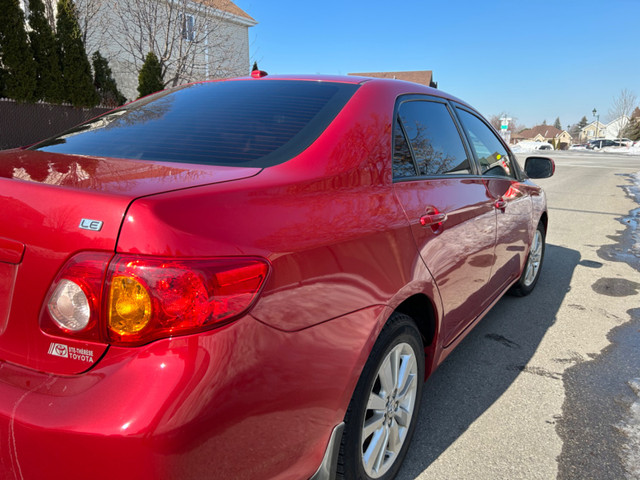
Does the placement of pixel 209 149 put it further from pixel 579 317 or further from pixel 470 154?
pixel 579 317

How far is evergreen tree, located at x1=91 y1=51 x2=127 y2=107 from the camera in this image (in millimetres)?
16016

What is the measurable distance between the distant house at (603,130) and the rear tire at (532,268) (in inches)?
3817

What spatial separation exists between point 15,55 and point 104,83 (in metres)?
3.74

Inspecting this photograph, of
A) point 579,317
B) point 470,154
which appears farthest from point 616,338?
point 470,154

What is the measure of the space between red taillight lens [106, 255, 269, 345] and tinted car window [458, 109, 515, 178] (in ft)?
7.67

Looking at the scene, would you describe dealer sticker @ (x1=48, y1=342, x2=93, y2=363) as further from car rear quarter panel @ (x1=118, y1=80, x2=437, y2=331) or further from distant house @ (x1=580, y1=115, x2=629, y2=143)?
distant house @ (x1=580, y1=115, x2=629, y2=143)

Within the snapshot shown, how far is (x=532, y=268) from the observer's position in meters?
4.64

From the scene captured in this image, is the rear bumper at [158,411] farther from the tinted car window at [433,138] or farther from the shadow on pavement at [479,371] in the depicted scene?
the tinted car window at [433,138]

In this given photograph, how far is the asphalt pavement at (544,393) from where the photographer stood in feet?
7.58

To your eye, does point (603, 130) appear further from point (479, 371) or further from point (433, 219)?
point (433, 219)

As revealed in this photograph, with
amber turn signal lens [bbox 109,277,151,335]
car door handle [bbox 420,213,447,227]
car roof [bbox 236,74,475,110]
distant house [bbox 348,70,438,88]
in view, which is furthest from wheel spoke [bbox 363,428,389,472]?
distant house [bbox 348,70,438,88]

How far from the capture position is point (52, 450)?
1167 millimetres

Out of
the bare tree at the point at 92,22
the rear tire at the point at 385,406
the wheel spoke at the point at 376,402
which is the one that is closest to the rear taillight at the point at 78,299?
the rear tire at the point at 385,406

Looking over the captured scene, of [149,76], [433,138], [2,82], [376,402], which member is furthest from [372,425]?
[149,76]
